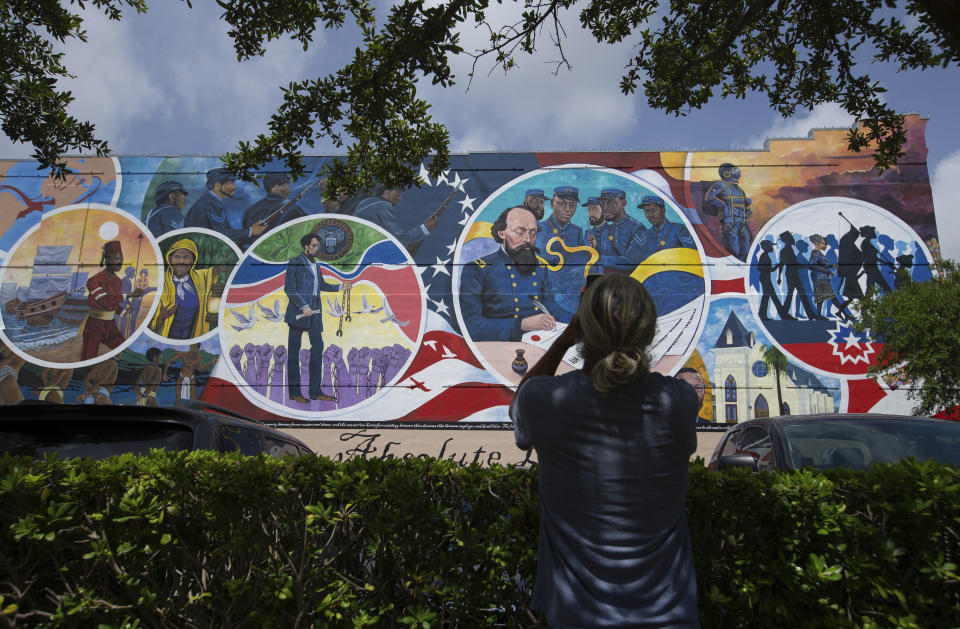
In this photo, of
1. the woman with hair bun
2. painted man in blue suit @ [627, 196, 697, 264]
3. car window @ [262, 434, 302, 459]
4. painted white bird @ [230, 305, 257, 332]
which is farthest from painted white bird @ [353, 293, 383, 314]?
the woman with hair bun

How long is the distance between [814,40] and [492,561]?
6058mm

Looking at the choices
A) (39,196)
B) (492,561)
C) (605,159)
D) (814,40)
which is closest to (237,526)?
(492,561)

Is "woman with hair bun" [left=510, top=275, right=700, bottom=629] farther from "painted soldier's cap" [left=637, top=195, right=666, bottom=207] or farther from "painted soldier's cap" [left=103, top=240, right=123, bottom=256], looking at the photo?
"painted soldier's cap" [left=103, top=240, right=123, bottom=256]

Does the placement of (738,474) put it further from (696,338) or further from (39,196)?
(39,196)

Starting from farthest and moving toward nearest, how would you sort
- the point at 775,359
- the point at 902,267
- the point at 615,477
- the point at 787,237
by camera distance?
the point at 787,237
the point at 902,267
the point at 775,359
the point at 615,477

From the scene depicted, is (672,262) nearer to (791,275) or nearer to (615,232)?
(615,232)

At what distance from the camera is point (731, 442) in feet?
20.7

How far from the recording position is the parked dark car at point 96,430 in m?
3.30

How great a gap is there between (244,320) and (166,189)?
23.6 ft

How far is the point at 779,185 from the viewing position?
24.1 meters

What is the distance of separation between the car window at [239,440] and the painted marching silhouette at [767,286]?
22.8 metres

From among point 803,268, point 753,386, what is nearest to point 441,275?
point 753,386

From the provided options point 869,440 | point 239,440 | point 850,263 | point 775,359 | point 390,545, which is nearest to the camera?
point 390,545

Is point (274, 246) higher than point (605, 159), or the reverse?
point (605, 159)
